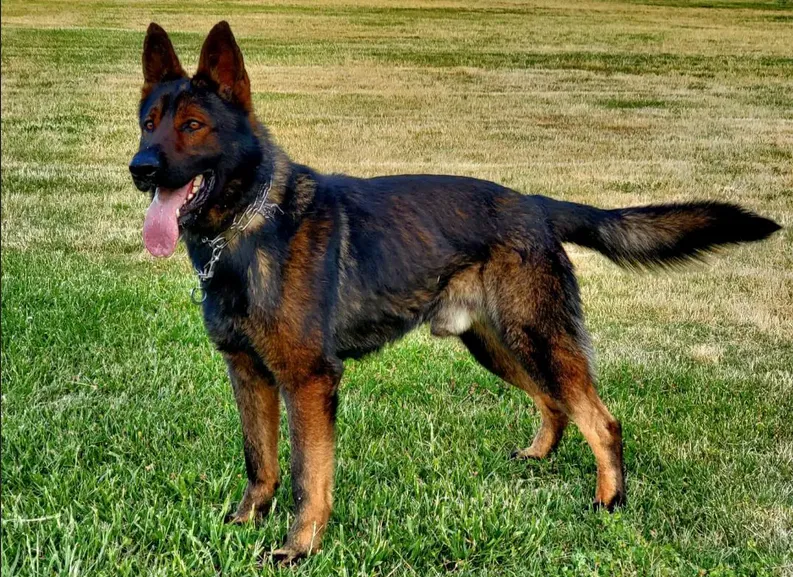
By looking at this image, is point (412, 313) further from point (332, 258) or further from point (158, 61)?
point (158, 61)

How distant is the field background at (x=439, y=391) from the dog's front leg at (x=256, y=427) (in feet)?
0.40

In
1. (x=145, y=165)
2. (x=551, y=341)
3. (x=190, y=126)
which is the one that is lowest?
(x=551, y=341)

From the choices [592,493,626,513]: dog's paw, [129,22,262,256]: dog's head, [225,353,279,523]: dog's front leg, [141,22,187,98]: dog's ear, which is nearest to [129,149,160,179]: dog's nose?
[129,22,262,256]: dog's head

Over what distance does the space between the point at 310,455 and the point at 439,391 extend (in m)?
2.00

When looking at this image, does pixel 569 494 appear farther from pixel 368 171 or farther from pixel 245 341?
pixel 368 171

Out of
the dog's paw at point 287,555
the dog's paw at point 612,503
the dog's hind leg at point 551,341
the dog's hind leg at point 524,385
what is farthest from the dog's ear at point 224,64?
the dog's paw at point 612,503

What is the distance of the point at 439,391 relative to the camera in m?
5.46

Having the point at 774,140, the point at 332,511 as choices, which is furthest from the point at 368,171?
the point at 332,511

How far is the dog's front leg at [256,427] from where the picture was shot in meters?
3.77

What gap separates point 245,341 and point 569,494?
1819 millimetres

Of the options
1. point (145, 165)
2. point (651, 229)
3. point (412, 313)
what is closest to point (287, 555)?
point (412, 313)

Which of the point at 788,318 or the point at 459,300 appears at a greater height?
the point at 459,300

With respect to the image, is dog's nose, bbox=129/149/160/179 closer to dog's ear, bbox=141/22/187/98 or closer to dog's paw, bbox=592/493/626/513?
dog's ear, bbox=141/22/187/98

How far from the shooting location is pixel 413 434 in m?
4.80
